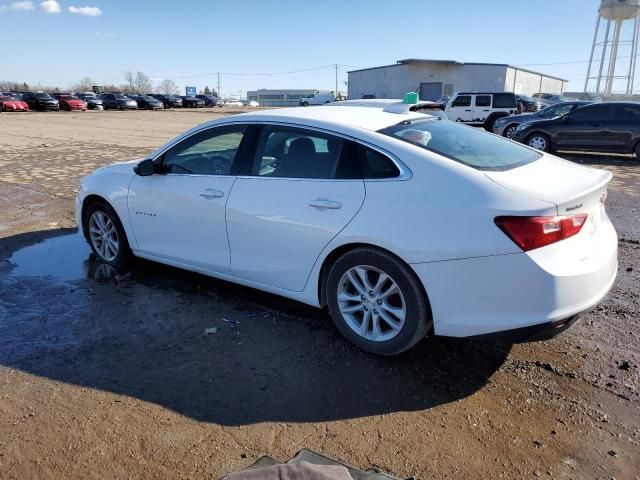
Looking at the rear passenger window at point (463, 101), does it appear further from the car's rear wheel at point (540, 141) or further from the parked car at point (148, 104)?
the parked car at point (148, 104)

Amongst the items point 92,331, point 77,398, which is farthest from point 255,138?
point 77,398

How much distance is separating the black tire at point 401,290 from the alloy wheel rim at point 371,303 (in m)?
0.02

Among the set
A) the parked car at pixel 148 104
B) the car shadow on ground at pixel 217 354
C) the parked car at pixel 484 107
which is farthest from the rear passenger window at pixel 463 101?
the parked car at pixel 148 104

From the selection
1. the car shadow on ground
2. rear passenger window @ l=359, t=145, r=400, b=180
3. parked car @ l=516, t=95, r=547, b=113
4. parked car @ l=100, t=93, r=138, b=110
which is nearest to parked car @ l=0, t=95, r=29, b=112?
parked car @ l=100, t=93, r=138, b=110

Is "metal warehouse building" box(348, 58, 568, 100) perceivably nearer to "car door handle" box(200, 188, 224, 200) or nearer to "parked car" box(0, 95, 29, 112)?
"parked car" box(0, 95, 29, 112)

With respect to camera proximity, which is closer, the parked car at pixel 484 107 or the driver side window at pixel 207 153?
the driver side window at pixel 207 153

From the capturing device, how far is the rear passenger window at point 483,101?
24453 millimetres

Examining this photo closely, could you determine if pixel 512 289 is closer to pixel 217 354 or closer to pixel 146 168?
pixel 217 354

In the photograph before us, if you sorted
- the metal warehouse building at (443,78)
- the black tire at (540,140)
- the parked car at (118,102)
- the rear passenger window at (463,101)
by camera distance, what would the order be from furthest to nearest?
the metal warehouse building at (443,78) < the parked car at (118,102) < the rear passenger window at (463,101) < the black tire at (540,140)

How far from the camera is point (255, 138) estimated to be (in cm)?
399

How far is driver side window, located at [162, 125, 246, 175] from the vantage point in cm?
413

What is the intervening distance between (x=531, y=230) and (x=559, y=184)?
0.55m

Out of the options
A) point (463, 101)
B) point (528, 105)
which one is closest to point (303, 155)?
point (463, 101)

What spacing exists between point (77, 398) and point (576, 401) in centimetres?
Result: 292
